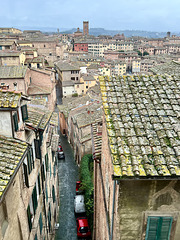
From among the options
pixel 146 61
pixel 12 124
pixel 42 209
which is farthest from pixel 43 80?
pixel 146 61

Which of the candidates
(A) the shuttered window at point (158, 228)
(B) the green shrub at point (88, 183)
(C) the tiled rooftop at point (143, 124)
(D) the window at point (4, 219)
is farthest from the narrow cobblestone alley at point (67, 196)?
(C) the tiled rooftop at point (143, 124)

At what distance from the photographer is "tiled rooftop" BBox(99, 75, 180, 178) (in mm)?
6559

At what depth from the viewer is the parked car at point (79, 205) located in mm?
25234

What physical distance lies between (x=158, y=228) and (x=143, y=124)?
337 cm

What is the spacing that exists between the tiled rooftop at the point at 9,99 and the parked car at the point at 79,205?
1863cm

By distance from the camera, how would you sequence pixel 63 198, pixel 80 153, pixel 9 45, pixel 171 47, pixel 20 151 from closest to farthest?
pixel 20 151 → pixel 63 198 → pixel 80 153 → pixel 9 45 → pixel 171 47

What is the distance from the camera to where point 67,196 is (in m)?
28.8

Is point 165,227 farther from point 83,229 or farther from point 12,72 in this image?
point 12,72

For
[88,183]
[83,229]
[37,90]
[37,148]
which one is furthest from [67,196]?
[37,90]

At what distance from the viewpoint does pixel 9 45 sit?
64.7 m

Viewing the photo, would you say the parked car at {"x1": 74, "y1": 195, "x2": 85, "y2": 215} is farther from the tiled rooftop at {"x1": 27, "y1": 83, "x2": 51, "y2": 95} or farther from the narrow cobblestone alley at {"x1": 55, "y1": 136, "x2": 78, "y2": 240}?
the tiled rooftop at {"x1": 27, "y1": 83, "x2": 51, "y2": 95}

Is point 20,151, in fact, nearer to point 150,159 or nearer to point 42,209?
point 150,159

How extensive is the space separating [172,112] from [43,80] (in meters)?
41.0

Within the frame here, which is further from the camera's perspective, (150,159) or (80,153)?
(80,153)
